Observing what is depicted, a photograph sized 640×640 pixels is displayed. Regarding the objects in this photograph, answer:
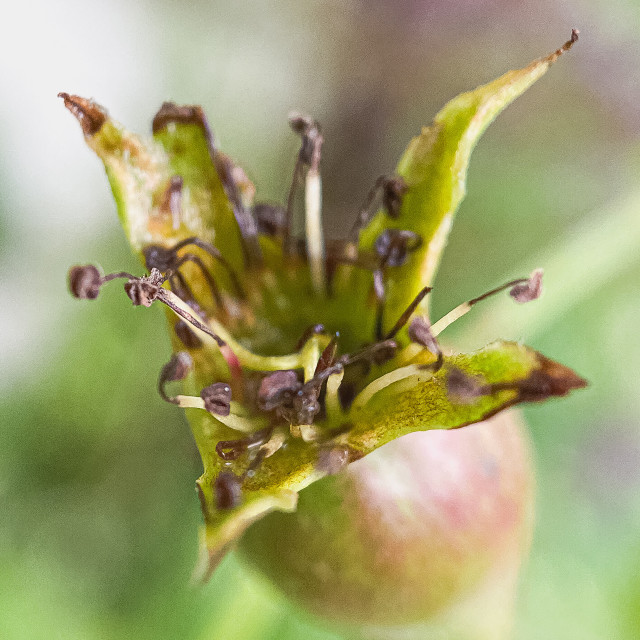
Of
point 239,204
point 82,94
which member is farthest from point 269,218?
point 82,94

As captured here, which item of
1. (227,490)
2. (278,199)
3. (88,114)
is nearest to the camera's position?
(227,490)

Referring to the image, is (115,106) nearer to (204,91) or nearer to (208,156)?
(204,91)

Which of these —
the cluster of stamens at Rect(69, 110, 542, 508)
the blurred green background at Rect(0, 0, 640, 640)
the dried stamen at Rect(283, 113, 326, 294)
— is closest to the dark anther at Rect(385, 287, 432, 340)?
the cluster of stamens at Rect(69, 110, 542, 508)

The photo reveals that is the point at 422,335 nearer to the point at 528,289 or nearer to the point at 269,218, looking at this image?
the point at 528,289

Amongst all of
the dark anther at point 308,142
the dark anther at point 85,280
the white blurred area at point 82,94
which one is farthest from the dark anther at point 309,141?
the white blurred area at point 82,94

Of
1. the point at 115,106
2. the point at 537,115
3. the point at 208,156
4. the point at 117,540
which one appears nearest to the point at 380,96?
the point at 537,115

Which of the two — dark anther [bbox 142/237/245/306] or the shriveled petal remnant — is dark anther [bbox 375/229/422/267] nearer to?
the shriveled petal remnant
